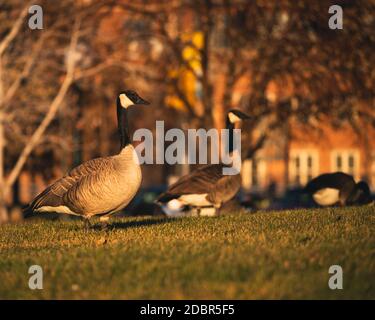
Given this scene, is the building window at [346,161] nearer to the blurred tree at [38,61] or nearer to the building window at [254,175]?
the building window at [254,175]

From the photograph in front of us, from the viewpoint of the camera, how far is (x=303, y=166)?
7194 centimetres

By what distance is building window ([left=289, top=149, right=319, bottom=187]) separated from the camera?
2800 inches

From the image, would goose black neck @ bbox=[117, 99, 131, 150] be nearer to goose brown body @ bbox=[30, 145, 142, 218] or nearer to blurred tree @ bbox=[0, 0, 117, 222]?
goose brown body @ bbox=[30, 145, 142, 218]

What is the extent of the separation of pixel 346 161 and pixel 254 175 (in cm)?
876

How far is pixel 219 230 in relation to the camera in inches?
499

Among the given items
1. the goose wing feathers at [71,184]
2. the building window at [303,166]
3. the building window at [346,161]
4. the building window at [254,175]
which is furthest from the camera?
the building window at [346,161]

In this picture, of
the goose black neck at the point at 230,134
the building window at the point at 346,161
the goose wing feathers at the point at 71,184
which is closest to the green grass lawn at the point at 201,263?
the goose wing feathers at the point at 71,184

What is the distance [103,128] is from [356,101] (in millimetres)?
19852

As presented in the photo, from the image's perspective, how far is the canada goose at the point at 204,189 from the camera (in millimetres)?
17172

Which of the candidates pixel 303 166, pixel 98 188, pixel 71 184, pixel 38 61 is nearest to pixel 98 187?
pixel 98 188

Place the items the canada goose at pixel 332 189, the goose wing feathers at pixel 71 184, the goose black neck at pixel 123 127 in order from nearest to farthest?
1. the goose wing feathers at pixel 71 184
2. the goose black neck at pixel 123 127
3. the canada goose at pixel 332 189

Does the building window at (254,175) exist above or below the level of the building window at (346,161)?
below

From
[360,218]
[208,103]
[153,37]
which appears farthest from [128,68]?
[360,218]

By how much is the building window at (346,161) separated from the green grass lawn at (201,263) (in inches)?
2351
